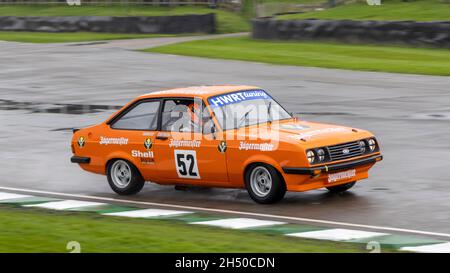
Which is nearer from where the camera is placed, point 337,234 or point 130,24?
point 337,234

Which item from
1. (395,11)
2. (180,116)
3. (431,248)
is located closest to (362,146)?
(180,116)

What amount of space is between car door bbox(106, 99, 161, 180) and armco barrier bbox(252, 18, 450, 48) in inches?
830

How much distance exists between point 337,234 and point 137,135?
4.20 m

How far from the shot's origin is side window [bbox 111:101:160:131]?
1470 centimetres

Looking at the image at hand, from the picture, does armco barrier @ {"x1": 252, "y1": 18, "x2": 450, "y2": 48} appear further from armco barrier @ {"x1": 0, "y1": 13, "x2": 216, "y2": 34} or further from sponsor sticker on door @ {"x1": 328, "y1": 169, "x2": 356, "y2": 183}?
sponsor sticker on door @ {"x1": 328, "y1": 169, "x2": 356, "y2": 183}

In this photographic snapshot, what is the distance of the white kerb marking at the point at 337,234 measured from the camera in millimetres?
11250

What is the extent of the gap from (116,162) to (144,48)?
93.9 feet

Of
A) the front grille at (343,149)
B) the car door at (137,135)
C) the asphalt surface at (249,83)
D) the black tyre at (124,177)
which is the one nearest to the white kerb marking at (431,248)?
the asphalt surface at (249,83)

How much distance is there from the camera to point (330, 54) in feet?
120

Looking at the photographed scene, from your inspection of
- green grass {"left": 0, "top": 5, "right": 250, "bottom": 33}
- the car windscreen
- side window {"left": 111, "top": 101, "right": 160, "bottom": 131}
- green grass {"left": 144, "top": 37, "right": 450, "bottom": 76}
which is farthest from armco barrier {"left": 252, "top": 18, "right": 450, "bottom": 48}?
side window {"left": 111, "top": 101, "right": 160, "bottom": 131}

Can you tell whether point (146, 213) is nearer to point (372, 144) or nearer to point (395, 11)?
point (372, 144)
